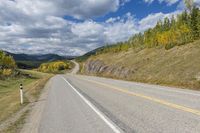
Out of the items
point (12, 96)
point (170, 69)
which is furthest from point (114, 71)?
point (12, 96)

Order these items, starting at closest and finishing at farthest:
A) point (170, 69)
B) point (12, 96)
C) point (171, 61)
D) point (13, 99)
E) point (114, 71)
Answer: point (13, 99)
point (12, 96)
point (170, 69)
point (171, 61)
point (114, 71)

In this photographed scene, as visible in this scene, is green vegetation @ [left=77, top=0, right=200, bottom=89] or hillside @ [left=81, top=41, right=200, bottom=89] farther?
green vegetation @ [left=77, top=0, right=200, bottom=89]

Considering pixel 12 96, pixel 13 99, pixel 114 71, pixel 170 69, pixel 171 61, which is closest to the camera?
Result: pixel 13 99

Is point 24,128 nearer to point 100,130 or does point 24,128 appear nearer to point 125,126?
point 100,130

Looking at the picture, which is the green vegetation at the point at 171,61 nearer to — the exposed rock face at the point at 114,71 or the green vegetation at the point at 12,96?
the exposed rock face at the point at 114,71

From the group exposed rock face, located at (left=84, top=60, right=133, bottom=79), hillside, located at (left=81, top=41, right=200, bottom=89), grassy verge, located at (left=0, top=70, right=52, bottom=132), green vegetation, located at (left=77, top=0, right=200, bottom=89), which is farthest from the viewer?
exposed rock face, located at (left=84, top=60, right=133, bottom=79)

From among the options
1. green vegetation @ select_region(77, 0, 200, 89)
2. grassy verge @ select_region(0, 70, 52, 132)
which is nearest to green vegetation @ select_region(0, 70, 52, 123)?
grassy verge @ select_region(0, 70, 52, 132)

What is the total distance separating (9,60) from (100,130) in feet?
435

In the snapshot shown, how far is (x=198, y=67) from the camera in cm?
2989

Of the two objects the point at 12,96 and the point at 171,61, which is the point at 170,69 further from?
the point at 12,96

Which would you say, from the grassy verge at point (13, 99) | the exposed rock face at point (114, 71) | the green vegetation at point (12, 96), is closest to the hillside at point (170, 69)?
the exposed rock face at point (114, 71)

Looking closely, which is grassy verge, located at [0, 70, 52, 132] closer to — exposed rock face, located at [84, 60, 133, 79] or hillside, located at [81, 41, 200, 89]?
hillside, located at [81, 41, 200, 89]

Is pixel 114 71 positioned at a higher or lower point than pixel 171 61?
lower

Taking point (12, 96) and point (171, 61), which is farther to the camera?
point (171, 61)
